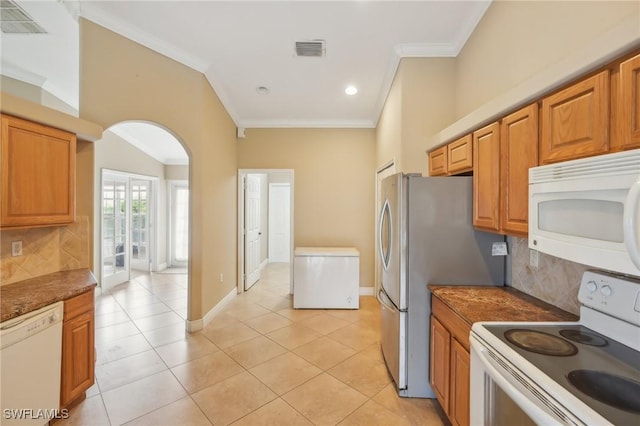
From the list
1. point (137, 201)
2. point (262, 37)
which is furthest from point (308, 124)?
point (137, 201)

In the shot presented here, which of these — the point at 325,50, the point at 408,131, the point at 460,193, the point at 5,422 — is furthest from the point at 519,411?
the point at 325,50

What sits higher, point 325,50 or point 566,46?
point 325,50

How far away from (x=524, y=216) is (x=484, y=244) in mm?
635

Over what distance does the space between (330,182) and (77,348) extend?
12.4ft

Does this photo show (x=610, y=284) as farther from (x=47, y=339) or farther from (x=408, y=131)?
(x=47, y=339)

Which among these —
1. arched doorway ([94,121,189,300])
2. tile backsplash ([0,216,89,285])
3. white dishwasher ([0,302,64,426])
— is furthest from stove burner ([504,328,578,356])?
arched doorway ([94,121,189,300])

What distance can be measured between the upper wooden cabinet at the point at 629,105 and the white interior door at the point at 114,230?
20.5ft

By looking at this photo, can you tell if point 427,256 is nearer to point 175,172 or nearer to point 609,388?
point 609,388

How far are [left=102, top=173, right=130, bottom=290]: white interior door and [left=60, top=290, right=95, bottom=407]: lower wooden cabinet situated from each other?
3306mm

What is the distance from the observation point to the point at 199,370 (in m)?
2.46

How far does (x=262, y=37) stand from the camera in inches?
104

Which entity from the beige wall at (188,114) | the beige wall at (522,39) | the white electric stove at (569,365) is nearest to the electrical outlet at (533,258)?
the white electric stove at (569,365)

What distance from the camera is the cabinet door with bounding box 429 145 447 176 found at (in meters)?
2.40

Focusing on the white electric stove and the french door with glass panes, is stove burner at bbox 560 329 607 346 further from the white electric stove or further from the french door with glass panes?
the french door with glass panes
